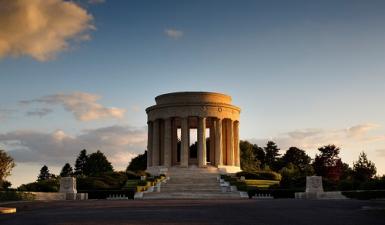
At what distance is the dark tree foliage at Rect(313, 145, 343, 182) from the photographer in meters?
89.3

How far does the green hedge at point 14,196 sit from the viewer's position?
3909 cm

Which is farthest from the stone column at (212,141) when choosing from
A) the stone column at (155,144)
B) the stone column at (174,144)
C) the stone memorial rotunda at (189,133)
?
the stone column at (155,144)

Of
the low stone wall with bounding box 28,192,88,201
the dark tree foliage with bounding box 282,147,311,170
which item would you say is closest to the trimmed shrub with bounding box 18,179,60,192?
the low stone wall with bounding box 28,192,88,201

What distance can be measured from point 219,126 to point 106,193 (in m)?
32.2

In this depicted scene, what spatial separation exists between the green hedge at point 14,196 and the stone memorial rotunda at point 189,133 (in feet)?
110

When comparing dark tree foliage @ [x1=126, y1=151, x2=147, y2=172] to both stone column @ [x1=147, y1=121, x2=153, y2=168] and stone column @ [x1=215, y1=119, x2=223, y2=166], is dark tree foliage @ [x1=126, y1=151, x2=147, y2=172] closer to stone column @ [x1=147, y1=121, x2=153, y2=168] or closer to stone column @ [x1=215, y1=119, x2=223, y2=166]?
stone column @ [x1=147, y1=121, x2=153, y2=168]

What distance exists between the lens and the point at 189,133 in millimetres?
78375

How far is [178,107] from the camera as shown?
7588 centimetres

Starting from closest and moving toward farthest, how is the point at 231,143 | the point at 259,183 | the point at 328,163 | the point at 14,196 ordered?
1. the point at 14,196
2. the point at 259,183
3. the point at 231,143
4. the point at 328,163

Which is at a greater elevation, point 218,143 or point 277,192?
point 218,143

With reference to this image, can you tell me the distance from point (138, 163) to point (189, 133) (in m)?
31.4

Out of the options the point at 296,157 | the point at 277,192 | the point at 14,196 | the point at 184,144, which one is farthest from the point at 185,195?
the point at 296,157

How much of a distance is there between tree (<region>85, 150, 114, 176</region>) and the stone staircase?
171 feet

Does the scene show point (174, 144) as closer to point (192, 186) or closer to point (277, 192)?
point (192, 186)
